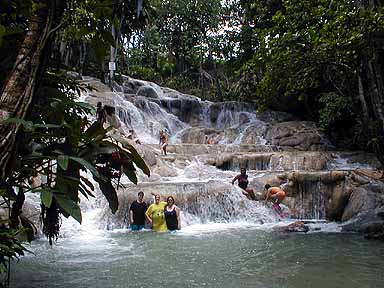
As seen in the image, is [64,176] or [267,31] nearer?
[64,176]

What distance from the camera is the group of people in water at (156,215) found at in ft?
32.8

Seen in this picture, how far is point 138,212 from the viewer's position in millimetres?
10148

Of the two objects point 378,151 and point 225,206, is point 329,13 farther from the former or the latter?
point 225,206

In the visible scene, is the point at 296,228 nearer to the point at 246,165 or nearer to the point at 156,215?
the point at 156,215

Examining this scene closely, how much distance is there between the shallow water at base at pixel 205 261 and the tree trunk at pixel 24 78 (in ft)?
A: 13.1

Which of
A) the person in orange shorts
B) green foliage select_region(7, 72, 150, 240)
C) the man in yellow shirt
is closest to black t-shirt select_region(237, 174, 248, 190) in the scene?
the person in orange shorts

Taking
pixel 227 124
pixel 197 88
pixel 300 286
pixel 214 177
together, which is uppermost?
pixel 197 88

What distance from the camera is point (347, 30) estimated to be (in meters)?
8.73

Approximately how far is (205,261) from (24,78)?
5.43m

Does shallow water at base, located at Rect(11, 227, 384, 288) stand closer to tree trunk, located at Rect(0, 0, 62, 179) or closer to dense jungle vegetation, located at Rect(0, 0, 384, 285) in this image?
dense jungle vegetation, located at Rect(0, 0, 384, 285)

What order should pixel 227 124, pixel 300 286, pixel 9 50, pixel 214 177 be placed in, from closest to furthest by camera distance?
pixel 9 50 → pixel 300 286 → pixel 214 177 → pixel 227 124

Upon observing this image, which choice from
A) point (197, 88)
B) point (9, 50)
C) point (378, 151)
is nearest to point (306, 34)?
point (378, 151)

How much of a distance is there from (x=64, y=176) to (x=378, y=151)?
8.83 meters

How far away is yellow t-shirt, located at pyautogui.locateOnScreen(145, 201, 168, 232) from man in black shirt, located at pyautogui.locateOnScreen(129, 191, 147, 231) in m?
0.15
